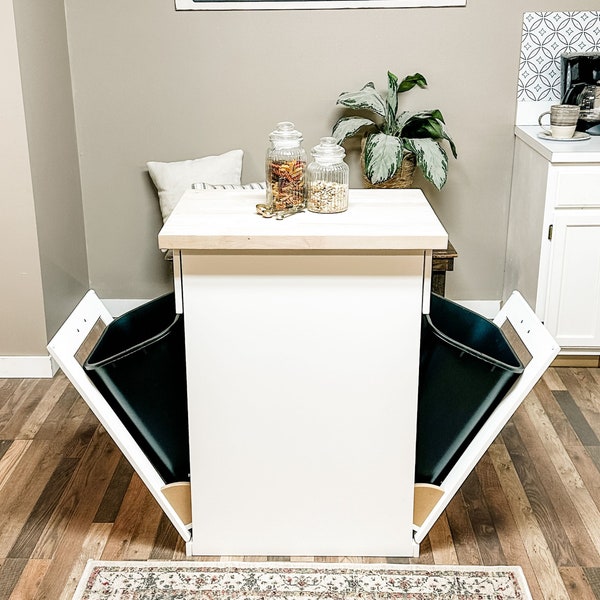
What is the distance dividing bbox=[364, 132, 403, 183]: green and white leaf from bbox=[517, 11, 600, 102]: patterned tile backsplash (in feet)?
2.27

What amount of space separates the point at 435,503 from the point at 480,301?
5.93ft

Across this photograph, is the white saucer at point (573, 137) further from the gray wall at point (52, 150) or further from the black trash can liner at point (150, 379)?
the gray wall at point (52, 150)

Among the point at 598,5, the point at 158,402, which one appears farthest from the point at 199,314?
the point at 598,5

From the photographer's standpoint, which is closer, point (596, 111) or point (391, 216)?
point (391, 216)

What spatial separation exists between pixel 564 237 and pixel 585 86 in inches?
25.9

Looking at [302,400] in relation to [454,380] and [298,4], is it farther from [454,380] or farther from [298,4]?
[298,4]

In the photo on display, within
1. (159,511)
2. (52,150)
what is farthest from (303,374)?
(52,150)

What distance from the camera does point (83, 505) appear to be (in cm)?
262

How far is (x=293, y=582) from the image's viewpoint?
226 centimetres

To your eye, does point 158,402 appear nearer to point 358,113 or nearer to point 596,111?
point 358,113

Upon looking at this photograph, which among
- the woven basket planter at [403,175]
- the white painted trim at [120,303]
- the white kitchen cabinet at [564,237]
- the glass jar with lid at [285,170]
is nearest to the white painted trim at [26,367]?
the white painted trim at [120,303]

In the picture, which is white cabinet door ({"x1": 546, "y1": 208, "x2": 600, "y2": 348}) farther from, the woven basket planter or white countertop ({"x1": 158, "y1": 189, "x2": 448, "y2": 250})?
white countertop ({"x1": 158, "y1": 189, "x2": 448, "y2": 250})

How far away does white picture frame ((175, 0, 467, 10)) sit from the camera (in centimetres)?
356

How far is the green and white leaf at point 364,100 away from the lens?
11.3 feet
